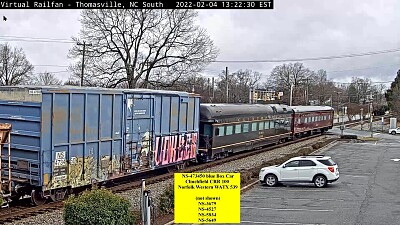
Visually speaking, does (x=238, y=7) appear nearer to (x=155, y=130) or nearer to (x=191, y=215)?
(x=191, y=215)

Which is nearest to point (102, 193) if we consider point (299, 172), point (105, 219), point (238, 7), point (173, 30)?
point (105, 219)

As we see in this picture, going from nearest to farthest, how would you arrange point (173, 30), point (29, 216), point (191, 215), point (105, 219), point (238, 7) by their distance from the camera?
point (238, 7), point (191, 215), point (105, 219), point (29, 216), point (173, 30)

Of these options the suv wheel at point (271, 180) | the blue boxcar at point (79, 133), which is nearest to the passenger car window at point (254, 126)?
the suv wheel at point (271, 180)

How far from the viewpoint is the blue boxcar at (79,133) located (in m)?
16.5

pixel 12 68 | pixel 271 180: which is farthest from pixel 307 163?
pixel 12 68

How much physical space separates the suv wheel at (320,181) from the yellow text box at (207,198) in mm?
15702

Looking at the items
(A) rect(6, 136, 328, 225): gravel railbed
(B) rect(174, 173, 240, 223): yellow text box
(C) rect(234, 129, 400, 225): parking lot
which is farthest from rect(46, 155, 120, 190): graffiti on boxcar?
(B) rect(174, 173, 240, 223): yellow text box

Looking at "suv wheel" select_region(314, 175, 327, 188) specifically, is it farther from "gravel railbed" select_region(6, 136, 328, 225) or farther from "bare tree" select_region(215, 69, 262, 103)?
"bare tree" select_region(215, 69, 262, 103)

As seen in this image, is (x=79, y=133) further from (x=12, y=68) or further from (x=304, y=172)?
(x=12, y=68)

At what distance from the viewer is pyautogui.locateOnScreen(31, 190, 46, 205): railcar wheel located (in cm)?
1688

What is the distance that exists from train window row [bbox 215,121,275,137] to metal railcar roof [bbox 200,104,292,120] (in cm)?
70

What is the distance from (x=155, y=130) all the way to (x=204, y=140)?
777 cm

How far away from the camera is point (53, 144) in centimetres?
1677

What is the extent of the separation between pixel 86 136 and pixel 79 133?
0.38 meters
